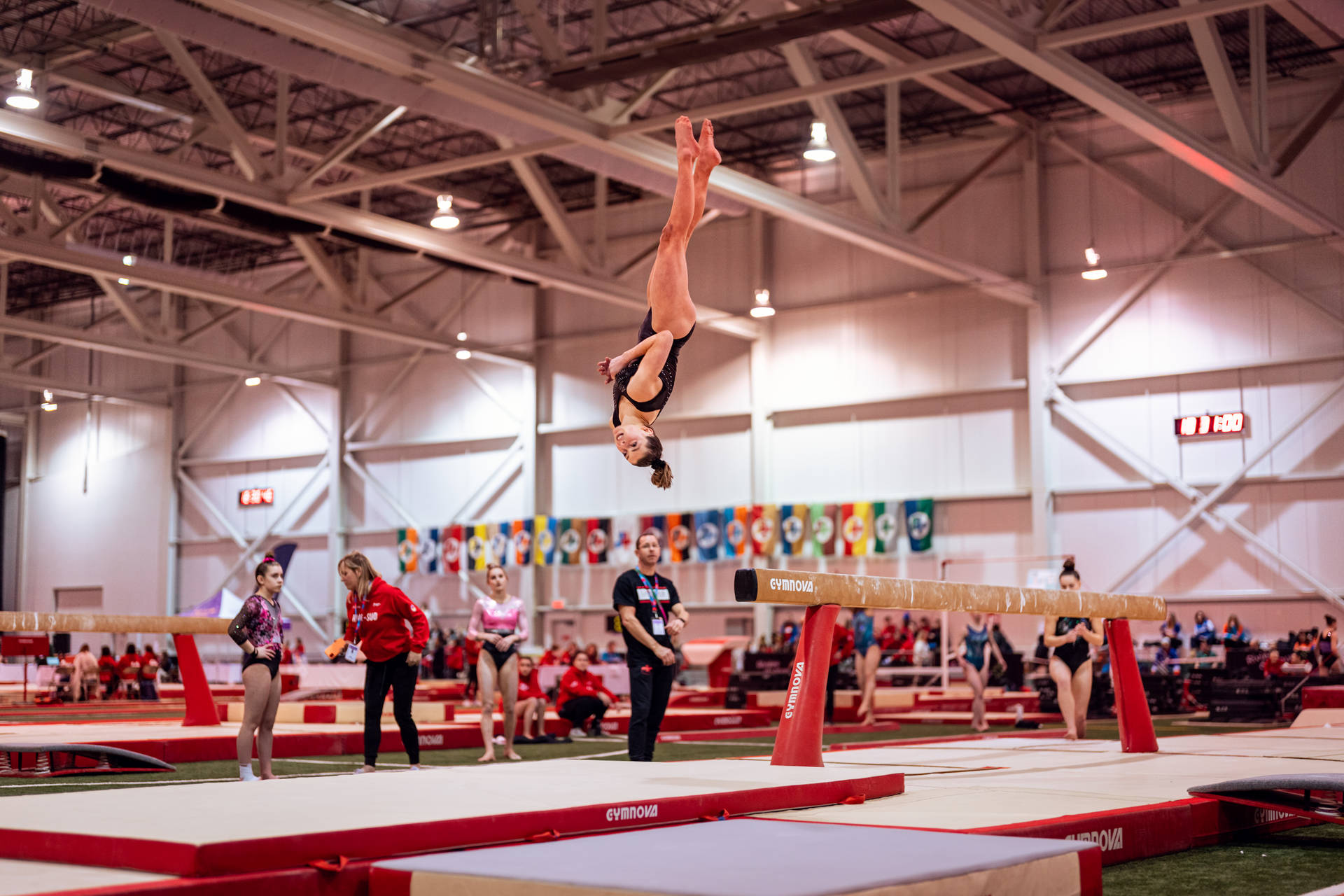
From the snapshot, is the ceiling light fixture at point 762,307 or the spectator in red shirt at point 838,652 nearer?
the spectator in red shirt at point 838,652

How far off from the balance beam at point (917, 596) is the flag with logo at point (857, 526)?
14897mm

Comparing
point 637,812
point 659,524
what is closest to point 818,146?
point 637,812

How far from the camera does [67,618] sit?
34.3 ft

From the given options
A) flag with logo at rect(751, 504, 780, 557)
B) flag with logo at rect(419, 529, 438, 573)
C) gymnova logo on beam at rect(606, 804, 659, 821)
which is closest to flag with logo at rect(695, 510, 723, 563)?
flag with logo at rect(751, 504, 780, 557)

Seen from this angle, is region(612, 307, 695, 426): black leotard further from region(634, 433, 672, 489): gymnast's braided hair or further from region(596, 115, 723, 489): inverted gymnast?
region(634, 433, 672, 489): gymnast's braided hair

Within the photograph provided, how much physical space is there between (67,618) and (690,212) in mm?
6851

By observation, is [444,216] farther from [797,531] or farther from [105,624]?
[797,531]

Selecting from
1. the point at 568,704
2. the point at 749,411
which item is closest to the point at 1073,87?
the point at 568,704

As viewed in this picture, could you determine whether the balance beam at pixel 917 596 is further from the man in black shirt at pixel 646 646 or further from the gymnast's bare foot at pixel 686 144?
the gymnast's bare foot at pixel 686 144

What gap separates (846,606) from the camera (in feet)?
22.8

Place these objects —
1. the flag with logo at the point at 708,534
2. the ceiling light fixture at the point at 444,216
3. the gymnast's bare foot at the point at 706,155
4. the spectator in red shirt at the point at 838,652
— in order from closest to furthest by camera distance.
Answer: the gymnast's bare foot at the point at 706,155 < the spectator in red shirt at the point at 838,652 < the ceiling light fixture at the point at 444,216 < the flag with logo at the point at 708,534

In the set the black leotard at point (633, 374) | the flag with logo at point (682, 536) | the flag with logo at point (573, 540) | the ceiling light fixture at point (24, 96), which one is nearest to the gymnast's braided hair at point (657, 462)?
the black leotard at point (633, 374)

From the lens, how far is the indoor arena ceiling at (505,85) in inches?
517

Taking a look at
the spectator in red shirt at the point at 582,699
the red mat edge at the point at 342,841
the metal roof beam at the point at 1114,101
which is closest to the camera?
the red mat edge at the point at 342,841
